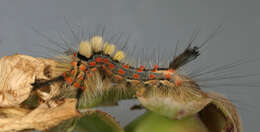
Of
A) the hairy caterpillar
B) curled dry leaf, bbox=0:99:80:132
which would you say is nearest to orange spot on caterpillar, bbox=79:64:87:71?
the hairy caterpillar

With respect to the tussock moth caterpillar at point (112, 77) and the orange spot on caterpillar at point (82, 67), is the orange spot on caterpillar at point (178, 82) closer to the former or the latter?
the tussock moth caterpillar at point (112, 77)

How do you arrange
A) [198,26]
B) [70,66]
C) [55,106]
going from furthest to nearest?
[198,26], [70,66], [55,106]

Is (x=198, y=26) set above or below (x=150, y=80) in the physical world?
above

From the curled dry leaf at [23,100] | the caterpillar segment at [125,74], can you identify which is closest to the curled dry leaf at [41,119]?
the curled dry leaf at [23,100]

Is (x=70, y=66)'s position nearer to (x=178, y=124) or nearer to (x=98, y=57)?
(x=98, y=57)

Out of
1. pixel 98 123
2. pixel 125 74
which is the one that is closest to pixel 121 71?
pixel 125 74

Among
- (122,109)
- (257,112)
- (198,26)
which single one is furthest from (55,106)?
(257,112)

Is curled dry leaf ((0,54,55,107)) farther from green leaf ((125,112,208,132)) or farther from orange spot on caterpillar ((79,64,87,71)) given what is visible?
green leaf ((125,112,208,132))
